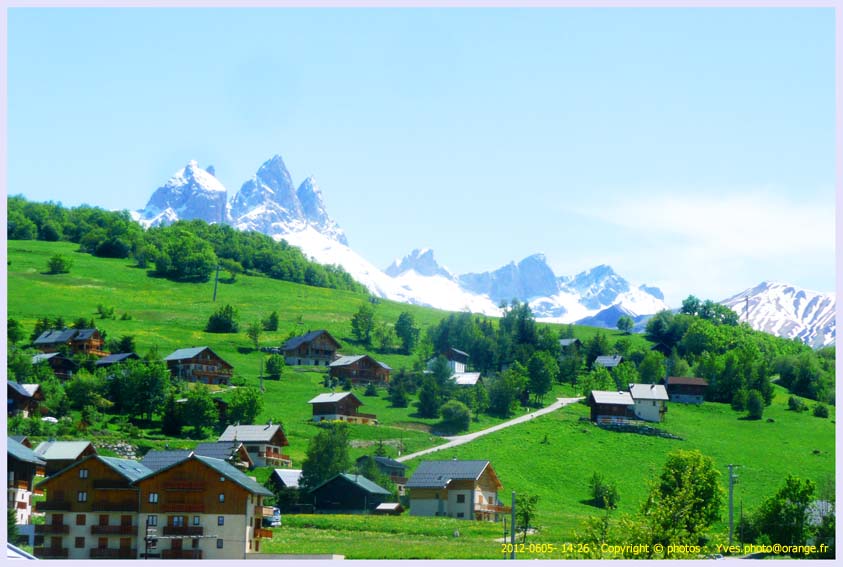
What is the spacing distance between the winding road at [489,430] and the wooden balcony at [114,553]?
157 feet

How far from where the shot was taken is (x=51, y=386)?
427 feet

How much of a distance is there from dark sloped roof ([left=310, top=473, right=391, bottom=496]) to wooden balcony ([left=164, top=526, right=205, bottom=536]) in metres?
27.5

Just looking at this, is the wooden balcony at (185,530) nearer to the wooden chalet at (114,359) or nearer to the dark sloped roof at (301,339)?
the wooden chalet at (114,359)

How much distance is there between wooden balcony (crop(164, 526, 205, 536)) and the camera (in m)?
73.9

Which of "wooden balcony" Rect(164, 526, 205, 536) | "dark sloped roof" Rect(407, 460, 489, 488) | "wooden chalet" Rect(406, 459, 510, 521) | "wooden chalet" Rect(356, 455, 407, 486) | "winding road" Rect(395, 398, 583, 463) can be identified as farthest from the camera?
"winding road" Rect(395, 398, 583, 463)

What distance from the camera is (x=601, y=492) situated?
112875 mm

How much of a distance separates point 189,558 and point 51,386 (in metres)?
63.4

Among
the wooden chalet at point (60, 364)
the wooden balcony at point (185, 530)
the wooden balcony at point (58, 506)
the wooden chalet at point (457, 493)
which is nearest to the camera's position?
the wooden balcony at point (185, 530)

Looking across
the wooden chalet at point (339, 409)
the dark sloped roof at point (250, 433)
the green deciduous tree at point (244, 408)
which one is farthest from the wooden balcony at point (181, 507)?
the wooden chalet at point (339, 409)

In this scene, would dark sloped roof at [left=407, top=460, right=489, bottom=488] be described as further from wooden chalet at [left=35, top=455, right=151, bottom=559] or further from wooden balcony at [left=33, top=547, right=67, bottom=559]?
wooden balcony at [left=33, top=547, right=67, bottom=559]

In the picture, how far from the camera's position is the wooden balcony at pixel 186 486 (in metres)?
74.8

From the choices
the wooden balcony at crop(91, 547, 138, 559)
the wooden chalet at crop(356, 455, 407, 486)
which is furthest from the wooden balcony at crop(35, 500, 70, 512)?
the wooden chalet at crop(356, 455, 407, 486)

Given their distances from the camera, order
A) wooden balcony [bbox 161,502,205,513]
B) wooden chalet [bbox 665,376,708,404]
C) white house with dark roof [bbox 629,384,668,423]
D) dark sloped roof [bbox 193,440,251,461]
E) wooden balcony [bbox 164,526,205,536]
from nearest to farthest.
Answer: wooden balcony [bbox 164,526,205,536]
wooden balcony [bbox 161,502,205,513]
dark sloped roof [bbox 193,440,251,461]
white house with dark roof [bbox 629,384,668,423]
wooden chalet [bbox 665,376,708,404]

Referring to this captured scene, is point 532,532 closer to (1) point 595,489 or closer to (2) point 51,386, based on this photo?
(1) point 595,489
